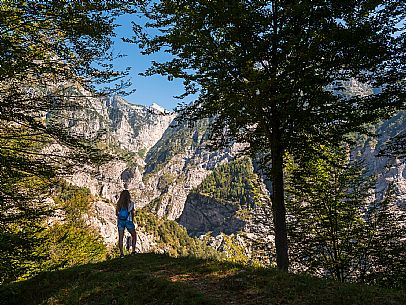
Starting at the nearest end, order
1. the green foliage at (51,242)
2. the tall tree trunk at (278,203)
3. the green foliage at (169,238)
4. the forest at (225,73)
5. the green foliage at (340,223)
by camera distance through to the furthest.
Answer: the forest at (225,73), the green foliage at (51,242), the tall tree trunk at (278,203), the green foliage at (340,223), the green foliage at (169,238)

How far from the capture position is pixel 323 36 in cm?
711

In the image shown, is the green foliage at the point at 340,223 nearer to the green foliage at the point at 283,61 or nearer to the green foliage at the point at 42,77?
the green foliage at the point at 283,61

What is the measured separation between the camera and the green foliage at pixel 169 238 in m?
173

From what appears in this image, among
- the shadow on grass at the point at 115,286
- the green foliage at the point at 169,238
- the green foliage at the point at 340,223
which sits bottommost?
the green foliage at the point at 169,238

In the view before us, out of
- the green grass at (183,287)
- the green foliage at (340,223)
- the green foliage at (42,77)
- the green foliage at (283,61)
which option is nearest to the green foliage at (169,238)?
the green foliage at (340,223)

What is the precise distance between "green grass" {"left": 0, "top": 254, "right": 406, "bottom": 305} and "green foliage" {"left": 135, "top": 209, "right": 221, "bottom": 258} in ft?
539

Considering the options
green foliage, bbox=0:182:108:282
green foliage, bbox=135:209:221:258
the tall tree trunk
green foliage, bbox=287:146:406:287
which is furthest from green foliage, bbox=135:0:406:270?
green foliage, bbox=135:209:221:258

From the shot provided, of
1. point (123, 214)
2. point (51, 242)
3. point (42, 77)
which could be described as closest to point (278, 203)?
point (123, 214)

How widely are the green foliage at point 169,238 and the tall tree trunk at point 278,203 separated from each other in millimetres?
166063

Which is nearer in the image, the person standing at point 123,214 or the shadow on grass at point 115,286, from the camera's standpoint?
the shadow on grass at point 115,286

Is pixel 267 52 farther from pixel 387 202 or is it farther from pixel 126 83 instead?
pixel 387 202

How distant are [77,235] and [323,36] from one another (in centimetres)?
2757

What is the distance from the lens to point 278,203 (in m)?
9.32

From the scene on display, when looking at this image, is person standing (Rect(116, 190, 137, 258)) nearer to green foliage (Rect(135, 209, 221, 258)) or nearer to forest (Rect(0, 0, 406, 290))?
forest (Rect(0, 0, 406, 290))
